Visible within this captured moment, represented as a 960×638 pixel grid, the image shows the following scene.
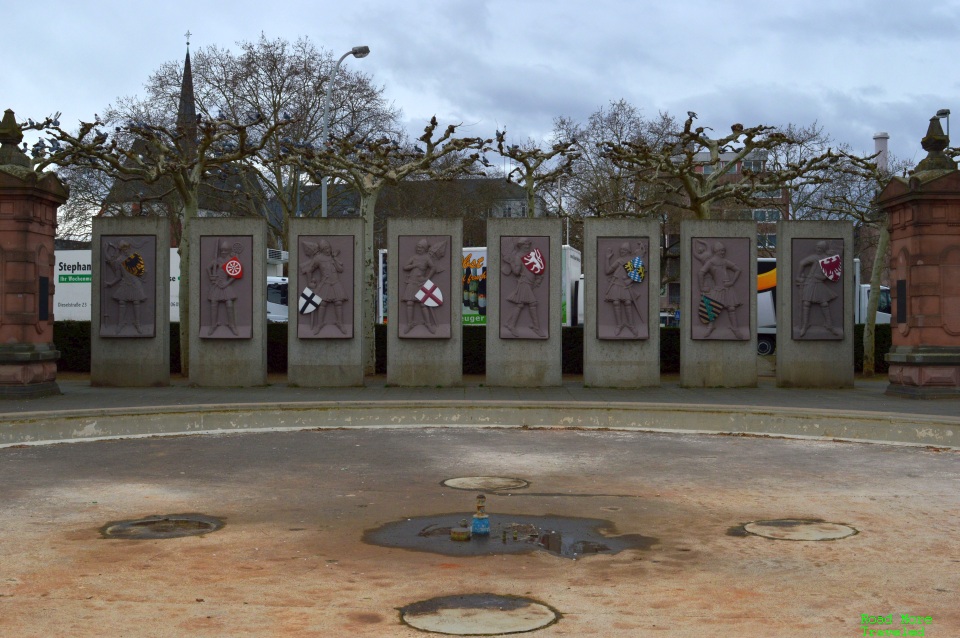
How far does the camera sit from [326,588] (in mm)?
6730

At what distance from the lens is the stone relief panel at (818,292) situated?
22562mm

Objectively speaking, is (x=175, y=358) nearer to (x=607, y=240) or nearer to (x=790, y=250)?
(x=607, y=240)

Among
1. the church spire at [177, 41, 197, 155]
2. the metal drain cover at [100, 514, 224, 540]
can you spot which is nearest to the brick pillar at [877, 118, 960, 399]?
the metal drain cover at [100, 514, 224, 540]

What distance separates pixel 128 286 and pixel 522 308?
8023 millimetres

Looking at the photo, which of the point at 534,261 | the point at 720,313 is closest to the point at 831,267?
the point at 720,313

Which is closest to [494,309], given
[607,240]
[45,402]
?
[607,240]

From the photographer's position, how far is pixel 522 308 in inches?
886

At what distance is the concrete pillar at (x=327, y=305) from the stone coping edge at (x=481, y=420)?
5.57 metres

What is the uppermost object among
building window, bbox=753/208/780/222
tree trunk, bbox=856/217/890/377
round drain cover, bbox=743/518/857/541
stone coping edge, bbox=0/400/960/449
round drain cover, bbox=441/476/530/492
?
building window, bbox=753/208/780/222

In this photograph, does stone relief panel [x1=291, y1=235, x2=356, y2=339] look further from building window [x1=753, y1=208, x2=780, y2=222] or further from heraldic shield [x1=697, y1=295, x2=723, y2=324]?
building window [x1=753, y1=208, x2=780, y2=222]

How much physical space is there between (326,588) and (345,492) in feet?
12.8

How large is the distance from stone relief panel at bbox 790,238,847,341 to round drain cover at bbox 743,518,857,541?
14.2 metres

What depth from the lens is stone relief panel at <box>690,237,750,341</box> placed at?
74.0ft

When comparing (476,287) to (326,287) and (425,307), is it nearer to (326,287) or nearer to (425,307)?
(425,307)
